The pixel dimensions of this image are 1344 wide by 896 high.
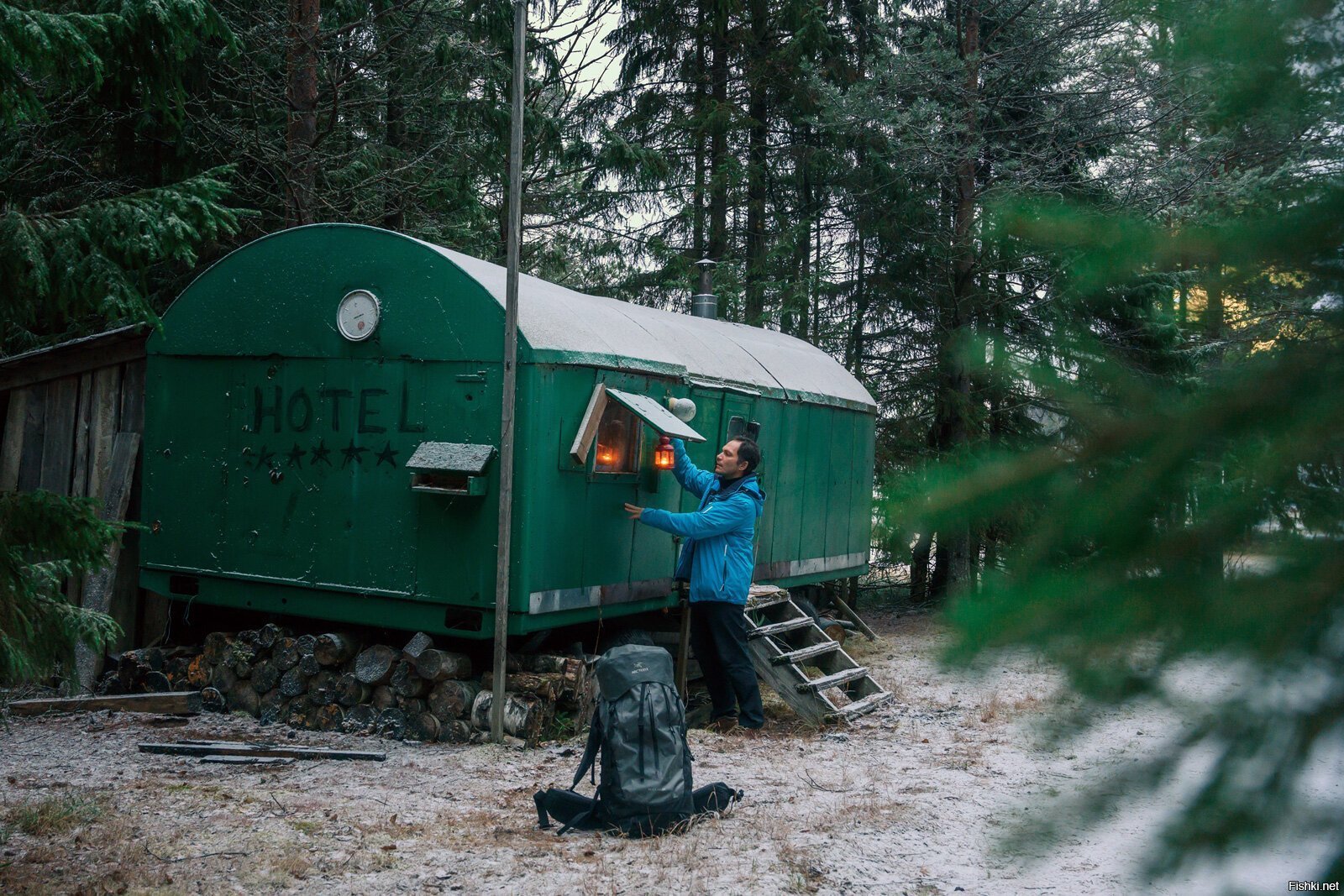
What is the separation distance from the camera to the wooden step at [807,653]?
851 centimetres

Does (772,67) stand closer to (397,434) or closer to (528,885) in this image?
(397,434)

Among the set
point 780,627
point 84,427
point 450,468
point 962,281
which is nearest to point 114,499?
point 84,427

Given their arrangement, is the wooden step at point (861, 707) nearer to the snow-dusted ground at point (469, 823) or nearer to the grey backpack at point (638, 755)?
the snow-dusted ground at point (469, 823)

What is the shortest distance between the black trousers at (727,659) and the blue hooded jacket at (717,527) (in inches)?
4.6

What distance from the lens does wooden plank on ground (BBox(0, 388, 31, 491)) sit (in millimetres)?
9203

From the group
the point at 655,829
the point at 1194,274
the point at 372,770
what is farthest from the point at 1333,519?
the point at 372,770

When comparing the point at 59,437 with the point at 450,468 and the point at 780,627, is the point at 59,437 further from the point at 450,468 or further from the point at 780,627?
the point at 780,627

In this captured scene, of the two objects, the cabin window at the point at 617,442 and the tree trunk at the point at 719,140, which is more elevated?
the tree trunk at the point at 719,140

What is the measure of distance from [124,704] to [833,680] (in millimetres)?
5498

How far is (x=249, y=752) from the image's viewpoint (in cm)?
696

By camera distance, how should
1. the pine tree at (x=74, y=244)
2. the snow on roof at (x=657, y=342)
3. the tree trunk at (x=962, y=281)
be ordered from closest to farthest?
the pine tree at (x=74, y=244) < the snow on roof at (x=657, y=342) < the tree trunk at (x=962, y=281)

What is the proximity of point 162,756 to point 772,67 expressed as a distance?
623 inches

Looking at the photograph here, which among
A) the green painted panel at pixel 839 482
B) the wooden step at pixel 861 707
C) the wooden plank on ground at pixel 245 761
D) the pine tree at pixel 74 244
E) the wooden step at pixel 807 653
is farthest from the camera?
the green painted panel at pixel 839 482

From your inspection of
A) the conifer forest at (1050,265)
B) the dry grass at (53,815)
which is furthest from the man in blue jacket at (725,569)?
the dry grass at (53,815)
